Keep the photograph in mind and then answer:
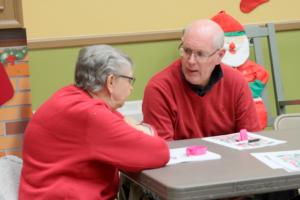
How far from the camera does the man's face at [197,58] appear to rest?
2602 millimetres

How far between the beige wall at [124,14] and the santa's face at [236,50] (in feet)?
A: 1.01

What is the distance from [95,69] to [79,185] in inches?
16.5

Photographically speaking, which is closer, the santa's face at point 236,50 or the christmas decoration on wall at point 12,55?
the christmas decoration on wall at point 12,55

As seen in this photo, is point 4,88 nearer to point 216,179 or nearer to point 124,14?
point 124,14

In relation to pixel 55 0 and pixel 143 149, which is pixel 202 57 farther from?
pixel 55 0

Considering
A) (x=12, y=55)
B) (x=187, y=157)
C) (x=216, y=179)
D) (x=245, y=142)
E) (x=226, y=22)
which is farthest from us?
(x=226, y=22)

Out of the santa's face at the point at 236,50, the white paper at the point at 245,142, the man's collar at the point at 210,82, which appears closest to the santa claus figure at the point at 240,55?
the santa's face at the point at 236,50

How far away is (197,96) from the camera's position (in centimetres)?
264

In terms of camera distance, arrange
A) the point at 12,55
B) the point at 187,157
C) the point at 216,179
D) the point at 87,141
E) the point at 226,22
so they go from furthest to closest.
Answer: the point at 226,22, the point at 12,55, the point at 187,157, the point at 87,141, the point at 216,179

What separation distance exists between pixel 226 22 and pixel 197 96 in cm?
124

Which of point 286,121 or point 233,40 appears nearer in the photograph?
point 286,121

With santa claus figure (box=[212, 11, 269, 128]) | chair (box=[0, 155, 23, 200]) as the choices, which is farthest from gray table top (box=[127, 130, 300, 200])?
santa claus figure (box=[212, 11, 269, 128])

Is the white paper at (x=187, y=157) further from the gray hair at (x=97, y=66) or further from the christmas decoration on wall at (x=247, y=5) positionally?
the christmas decoration on wall at (x=247, y=5)

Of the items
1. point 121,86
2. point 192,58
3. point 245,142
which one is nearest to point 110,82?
point 121,86
